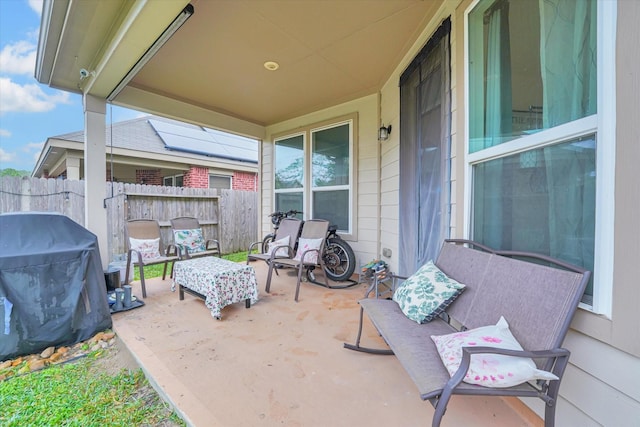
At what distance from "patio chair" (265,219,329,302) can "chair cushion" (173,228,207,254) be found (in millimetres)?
1452

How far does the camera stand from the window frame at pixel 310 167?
14.6ft

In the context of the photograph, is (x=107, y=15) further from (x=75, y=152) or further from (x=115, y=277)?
(x=75, y=152)

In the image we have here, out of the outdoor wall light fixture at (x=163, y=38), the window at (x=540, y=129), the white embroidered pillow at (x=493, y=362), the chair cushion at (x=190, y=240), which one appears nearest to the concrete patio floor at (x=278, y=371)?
the white embroidered pillow at (x=493, y=362)

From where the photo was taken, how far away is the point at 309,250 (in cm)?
366

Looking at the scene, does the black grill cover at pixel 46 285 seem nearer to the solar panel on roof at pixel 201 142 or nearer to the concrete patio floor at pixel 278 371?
the concrete patio floor at pixel 278 371

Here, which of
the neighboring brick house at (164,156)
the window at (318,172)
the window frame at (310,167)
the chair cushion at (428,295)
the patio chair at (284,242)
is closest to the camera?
the chair cushion at (428,295)

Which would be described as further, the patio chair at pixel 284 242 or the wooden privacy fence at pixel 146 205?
the wooden privacy fence at pixel 146 205

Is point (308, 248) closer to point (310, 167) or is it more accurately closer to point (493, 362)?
point (310, 167)

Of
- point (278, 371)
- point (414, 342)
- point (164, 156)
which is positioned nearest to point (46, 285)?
point (278, 371)

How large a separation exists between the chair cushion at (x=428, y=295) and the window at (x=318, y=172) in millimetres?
2511

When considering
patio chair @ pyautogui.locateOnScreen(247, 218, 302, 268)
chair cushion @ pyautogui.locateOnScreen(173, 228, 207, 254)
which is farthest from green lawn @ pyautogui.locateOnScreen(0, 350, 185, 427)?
chair cushion @ pyautogui.locateOnScreen(173, 228, 207, 254)

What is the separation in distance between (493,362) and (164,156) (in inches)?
322

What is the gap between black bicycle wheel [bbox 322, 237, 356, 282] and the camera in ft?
13.5

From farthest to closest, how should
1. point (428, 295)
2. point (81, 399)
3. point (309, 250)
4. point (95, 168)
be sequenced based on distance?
point (309, 250), point (95, 168), point (428, 295), point (81, 399)
